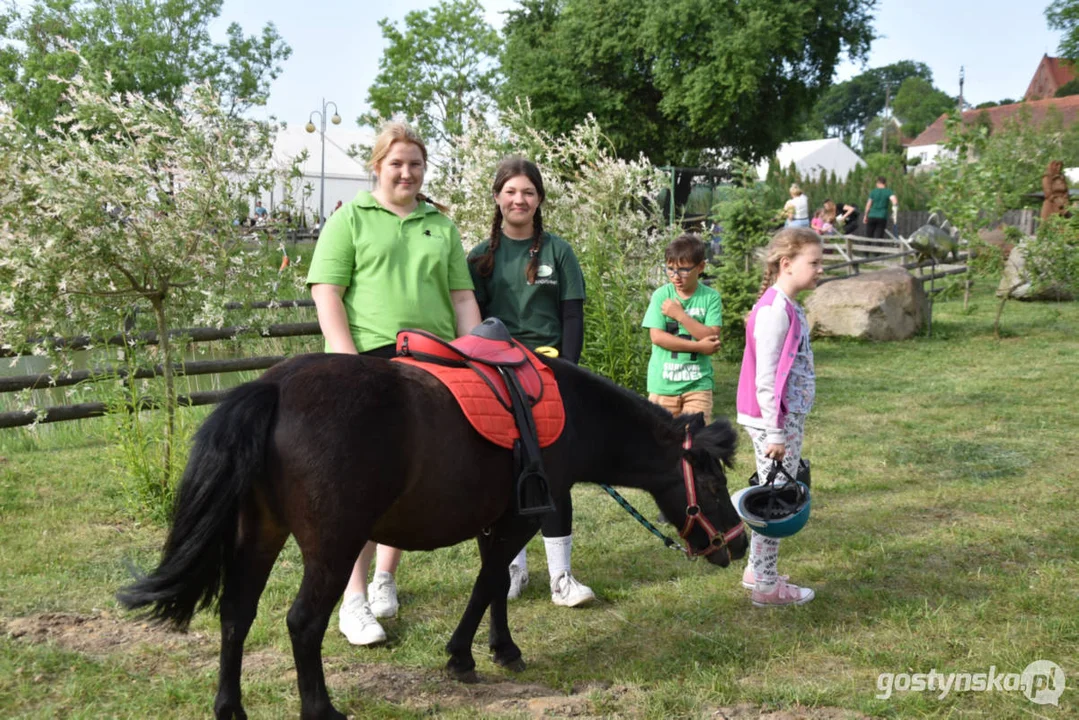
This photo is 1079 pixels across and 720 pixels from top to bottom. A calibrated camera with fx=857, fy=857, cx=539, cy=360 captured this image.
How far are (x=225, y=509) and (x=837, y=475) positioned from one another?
4.94 meters

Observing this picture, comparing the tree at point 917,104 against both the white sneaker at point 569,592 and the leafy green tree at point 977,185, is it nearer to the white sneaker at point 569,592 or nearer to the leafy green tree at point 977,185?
Result: the leafy green tree at point 977,185

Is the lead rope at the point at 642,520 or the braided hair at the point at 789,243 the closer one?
the lead rope at the point at 642,520

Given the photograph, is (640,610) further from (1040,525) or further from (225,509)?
(1040,525)

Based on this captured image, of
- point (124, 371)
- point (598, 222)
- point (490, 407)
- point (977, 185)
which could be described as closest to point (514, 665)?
point (490, 407)

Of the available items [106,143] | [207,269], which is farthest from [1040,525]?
[106,143]

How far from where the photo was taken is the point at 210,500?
2.67 meters

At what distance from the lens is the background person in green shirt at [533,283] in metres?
4.05

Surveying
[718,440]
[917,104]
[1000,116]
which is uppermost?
[917,104]

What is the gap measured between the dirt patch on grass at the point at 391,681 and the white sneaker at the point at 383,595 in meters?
0.45

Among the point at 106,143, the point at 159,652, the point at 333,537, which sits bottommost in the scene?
the point at 159,652

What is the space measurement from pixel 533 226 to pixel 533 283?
0.30 m

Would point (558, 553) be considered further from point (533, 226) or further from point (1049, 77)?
point (1049, 77)

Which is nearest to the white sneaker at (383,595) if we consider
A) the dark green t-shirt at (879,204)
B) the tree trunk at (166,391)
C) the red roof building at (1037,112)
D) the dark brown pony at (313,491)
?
the dark brown pony at (313,491)

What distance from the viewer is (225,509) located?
2.66 metres
